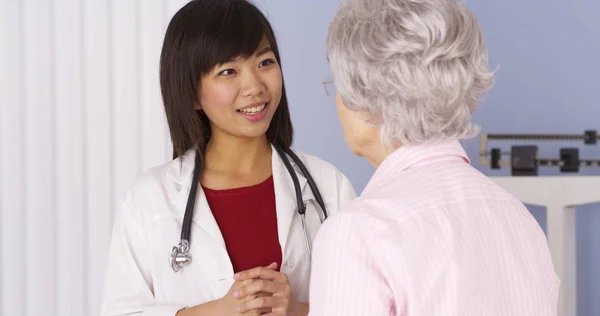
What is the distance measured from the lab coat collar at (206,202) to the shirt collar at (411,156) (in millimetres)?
539

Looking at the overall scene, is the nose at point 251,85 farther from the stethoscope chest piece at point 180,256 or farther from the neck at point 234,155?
the stethoscope chest piece at point 180,256

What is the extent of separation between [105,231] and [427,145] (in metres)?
1.43

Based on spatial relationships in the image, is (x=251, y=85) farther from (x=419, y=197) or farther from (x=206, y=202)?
(x=419, y=197)

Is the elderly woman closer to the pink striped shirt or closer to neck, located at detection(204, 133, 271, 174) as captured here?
the pink striped shirt

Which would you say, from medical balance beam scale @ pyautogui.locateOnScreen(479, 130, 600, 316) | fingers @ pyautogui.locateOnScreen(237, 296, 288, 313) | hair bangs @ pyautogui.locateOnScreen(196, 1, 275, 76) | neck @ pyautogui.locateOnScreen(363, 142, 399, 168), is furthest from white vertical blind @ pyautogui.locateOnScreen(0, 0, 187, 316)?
neck @ pyautogui.locateOnScreen(363, 142, 399, 168)

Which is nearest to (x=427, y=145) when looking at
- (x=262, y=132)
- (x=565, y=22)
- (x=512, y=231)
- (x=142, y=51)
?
(x=512, y=231)

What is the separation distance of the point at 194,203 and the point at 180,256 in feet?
0.36

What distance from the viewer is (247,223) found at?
4.58ft

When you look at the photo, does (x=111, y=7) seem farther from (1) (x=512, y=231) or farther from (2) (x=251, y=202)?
(1) (x=512, y=231)

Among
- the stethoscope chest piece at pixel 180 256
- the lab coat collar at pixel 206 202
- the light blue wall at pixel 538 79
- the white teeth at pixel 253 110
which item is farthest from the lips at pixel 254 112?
the light blue wall at pixel 538 79

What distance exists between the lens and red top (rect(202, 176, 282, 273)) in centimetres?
138

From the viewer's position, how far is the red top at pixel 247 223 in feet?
4.51

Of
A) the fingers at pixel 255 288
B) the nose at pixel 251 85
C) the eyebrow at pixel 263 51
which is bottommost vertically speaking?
the fingers at pixel 255 288

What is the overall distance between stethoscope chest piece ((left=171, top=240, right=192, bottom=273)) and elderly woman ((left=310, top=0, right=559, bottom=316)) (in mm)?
528
